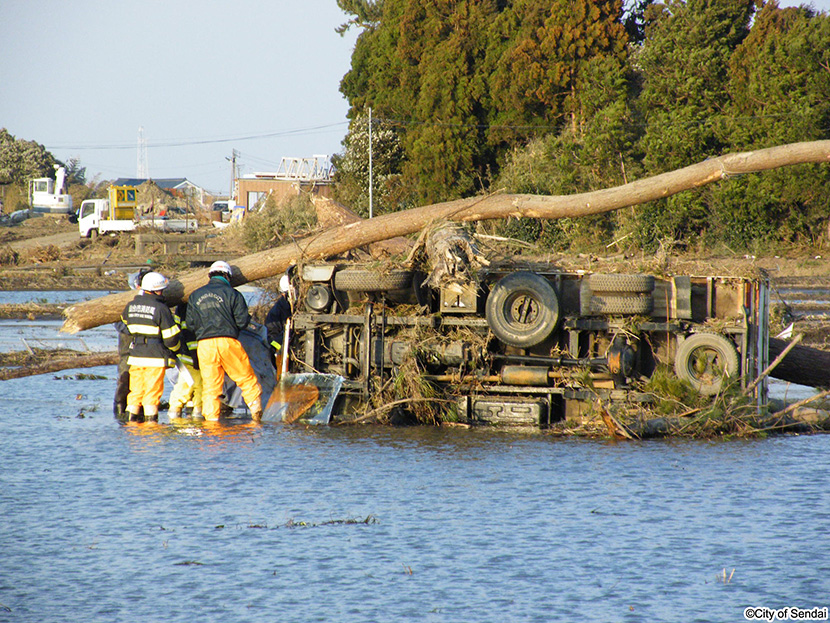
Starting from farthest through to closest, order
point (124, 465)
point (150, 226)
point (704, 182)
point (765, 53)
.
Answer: point (150, 226) → point (765, 53) → point (704, 182) → point (124, 465)

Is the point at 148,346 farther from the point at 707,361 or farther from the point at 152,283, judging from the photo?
the point at 707,361

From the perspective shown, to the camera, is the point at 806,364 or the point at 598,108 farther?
the point at 598,108

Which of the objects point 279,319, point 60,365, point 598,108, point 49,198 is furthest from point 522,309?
point 49,198

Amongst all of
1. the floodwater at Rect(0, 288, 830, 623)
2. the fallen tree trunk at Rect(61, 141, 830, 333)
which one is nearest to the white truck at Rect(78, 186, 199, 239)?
the fallen tree trunk at Rect(61, 141, 830, 333)

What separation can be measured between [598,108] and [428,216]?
2861cm

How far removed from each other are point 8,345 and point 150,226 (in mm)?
33001

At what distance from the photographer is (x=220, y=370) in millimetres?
12141

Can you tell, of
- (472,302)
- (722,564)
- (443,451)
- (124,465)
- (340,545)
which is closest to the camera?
(722,564)

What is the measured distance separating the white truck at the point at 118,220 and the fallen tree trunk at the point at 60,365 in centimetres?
3621

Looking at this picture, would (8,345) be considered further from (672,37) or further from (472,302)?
(672,37)

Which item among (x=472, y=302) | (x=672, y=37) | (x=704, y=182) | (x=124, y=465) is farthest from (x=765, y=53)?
(x=124, y=465)

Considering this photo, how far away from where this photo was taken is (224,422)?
485 inches

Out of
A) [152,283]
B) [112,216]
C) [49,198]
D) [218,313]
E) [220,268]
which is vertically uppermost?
[49,198]

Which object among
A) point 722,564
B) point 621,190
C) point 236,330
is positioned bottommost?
point 722,564
